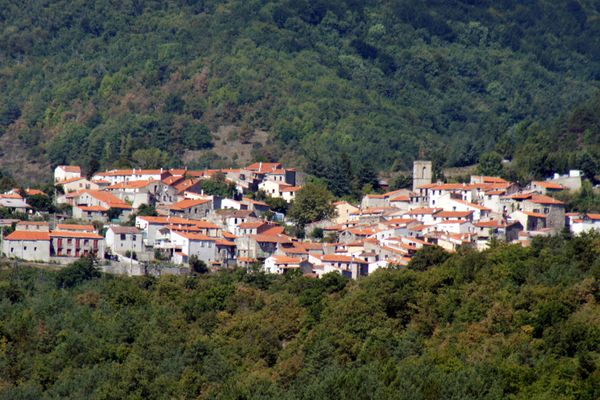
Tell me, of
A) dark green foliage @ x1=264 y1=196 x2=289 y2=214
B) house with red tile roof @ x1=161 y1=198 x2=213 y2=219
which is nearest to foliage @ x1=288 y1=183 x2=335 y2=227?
dark green foliage @ x1=264 y1=196 x2=289 y2=214

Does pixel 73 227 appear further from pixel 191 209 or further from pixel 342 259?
pixel 342 259

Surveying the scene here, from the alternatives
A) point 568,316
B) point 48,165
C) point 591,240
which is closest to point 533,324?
point 568,316

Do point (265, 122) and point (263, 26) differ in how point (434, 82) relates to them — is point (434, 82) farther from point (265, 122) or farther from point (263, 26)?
point (265, 122)

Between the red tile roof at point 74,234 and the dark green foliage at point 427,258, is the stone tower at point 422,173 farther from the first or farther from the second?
the red tile roof at point 74,234

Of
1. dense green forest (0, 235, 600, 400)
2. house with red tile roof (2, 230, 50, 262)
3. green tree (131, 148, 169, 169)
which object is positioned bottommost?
dense green forest (0, 235, 600, 400)

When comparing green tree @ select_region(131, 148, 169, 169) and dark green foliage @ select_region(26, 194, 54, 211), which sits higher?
green tree @ select_region(131, 148, 169, 169)

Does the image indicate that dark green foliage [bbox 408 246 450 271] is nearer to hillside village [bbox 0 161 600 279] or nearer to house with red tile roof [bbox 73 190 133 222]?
hillside village [bbox 0 161 600 279]
